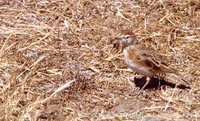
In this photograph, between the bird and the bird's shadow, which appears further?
the bird's shadow

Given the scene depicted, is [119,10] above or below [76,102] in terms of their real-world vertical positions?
above

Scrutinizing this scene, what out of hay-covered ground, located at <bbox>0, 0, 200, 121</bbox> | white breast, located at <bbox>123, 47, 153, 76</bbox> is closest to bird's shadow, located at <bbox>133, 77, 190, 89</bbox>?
hay-covered ground, located at <bbox>0, 0, 200, 121</bbox>

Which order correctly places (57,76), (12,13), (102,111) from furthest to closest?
(12,13) → (57,76) → (102,111)

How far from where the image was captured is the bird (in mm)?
8016

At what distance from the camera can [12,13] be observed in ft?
31.6

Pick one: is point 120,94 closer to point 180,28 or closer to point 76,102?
point 76,102

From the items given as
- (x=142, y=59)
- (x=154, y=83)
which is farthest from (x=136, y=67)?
(x=154, y=83)

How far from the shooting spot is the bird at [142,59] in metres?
8.02

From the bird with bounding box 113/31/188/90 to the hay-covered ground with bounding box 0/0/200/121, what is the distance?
0.25 m

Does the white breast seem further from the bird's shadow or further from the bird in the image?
the bird's shadow

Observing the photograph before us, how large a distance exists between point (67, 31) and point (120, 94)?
1560 mm

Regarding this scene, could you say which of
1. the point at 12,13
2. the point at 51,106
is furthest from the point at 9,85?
the point at 12,13

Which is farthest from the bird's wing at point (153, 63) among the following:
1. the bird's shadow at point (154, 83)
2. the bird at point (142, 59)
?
the bird's shadow at point (154, 83)

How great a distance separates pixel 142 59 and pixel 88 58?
0.95 meters
